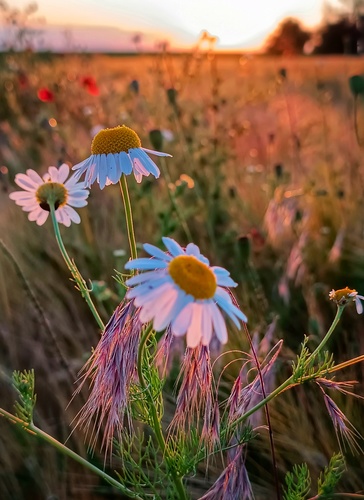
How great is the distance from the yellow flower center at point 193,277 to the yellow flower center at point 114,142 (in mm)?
256

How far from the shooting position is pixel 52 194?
3.47ft

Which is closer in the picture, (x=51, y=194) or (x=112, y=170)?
(x=112, y=170)

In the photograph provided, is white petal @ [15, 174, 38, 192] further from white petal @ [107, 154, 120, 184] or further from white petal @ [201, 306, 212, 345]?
white petal @ [201, 306, 212, 345]

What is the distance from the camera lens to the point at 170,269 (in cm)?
72

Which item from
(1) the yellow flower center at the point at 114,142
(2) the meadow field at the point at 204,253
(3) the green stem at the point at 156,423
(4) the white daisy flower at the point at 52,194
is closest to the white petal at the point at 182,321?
(3) the green stem at the point at 156,423

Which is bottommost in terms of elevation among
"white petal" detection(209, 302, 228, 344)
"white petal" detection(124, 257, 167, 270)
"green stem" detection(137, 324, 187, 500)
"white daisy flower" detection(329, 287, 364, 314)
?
"green stem" detection(137, 324, 187, 500)

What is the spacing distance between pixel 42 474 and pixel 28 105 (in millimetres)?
2560

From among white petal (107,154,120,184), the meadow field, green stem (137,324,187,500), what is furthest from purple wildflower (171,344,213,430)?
white petal (107,154,120,184)

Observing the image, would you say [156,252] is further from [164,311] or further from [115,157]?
[115,157]

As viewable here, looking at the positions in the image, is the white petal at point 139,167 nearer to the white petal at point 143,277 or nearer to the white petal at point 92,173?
the white petal at point 92,173

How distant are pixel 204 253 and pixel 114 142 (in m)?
1.35

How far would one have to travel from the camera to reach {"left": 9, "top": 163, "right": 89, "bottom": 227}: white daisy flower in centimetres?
107

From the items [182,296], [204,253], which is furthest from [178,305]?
[204,253]

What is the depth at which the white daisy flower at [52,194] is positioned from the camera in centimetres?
107
